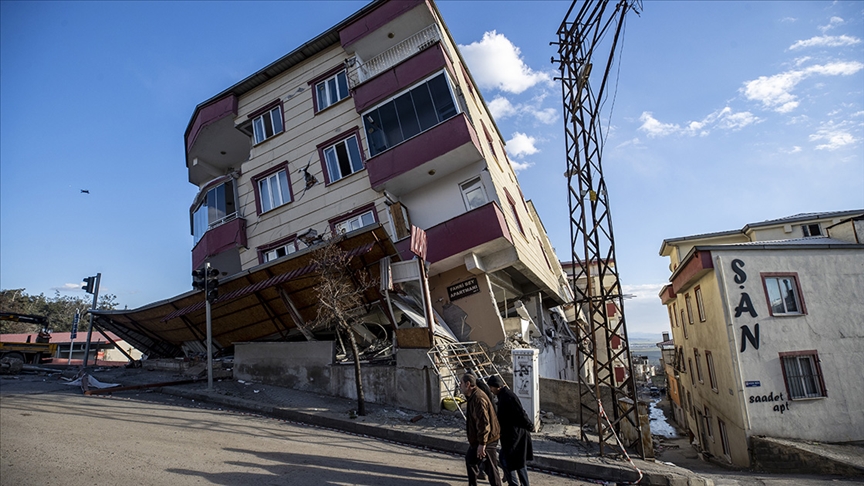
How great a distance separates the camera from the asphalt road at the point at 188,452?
599cm

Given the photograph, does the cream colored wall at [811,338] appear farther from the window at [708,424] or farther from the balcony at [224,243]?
the balcony at [224,243]

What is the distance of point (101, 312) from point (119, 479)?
14585 mm

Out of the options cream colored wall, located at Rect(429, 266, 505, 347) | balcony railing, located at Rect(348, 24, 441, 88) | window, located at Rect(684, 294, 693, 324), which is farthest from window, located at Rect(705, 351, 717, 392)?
balcony railing, located at Rect(348, 24, 441, 88)

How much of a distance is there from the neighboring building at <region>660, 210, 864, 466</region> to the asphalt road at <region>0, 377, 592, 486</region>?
10643 mm

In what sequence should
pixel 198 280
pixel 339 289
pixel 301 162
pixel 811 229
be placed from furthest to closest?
pixel 811 229
pixel 301 162
pixel 198 280
pixel 339 289

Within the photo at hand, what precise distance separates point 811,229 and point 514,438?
983 inches

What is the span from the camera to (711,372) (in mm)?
17578

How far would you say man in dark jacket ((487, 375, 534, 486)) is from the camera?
5543 millimetres

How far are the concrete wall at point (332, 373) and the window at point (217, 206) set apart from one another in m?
6.63

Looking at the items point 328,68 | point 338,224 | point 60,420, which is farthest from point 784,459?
point 328,68

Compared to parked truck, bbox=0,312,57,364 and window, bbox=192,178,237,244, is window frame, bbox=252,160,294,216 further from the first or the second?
parked truck, bbox=0,312,57,364

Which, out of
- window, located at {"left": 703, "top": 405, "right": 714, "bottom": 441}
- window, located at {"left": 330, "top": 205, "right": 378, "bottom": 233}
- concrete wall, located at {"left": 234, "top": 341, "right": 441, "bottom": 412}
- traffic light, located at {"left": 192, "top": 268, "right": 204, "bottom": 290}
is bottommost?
window, located at {"left": 703, "top": 405, "right": 714, "bottom": 441}

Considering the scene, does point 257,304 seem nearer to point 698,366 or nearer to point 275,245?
point 275,245

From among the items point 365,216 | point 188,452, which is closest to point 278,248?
point 365,216
